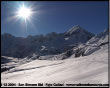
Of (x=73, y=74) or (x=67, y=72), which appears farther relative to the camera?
(x=67, y=72)

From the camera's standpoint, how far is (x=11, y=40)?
197500mm

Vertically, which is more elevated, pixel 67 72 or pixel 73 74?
pixel 67 72

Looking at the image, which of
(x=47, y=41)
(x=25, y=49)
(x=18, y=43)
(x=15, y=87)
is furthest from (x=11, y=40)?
(x=15, y=87)

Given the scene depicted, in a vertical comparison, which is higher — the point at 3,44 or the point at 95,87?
the point at 3,44

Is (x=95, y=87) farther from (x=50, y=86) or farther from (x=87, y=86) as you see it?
(x=50, y=86)

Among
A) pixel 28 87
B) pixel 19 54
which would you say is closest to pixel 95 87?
pixel 28 87

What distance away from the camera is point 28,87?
436 centimetres

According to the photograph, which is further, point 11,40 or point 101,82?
point 11,40

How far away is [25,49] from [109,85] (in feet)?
571

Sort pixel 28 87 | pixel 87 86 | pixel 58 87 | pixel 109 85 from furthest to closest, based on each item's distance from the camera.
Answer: pixel 28 87 → pixel 58 87 → pixel 87 86 → pixel 109 85

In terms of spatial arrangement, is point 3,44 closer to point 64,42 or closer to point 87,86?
point 64,42

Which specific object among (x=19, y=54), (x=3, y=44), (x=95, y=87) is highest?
(x=3, y=44)

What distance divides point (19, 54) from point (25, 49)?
21695 mm

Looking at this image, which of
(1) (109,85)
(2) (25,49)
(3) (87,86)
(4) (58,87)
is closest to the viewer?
(1) (109,85)
